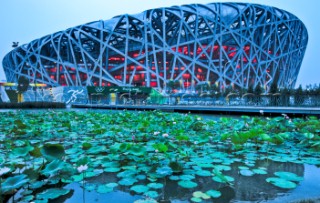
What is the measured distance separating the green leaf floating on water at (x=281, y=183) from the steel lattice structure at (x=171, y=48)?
4291 centimetres

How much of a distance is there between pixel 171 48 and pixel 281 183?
150 ft

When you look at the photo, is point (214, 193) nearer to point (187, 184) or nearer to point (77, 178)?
point (187, 184)

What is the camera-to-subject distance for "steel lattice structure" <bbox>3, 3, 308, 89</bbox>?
152 feet

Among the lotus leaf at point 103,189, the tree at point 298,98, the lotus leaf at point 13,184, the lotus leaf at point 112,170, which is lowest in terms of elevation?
→ the lotus leaf at point 103,189

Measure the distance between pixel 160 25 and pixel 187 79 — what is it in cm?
1226

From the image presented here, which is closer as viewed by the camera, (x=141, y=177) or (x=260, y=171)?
(x=141, y=177)

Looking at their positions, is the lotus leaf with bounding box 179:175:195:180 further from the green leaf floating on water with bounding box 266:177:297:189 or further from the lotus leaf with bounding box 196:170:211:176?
the green leaf floating on water with bounding box 266:177:297:189

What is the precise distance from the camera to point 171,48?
154 ft

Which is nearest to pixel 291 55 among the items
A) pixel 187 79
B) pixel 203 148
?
pixel 187 79

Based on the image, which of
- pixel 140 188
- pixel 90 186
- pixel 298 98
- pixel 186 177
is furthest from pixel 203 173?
pixel 298 98

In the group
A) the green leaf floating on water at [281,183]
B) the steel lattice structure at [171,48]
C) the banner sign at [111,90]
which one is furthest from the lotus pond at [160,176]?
the steel lattice structure at [171,48]

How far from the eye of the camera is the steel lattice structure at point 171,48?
4631cm

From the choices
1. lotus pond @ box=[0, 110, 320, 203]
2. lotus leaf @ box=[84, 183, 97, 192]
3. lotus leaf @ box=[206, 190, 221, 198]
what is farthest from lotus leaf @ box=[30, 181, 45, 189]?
lotus leaf @ box=[206, 190, 221, 198]

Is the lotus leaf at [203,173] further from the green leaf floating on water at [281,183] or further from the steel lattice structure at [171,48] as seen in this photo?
the steel lattice structure at [171,48]
